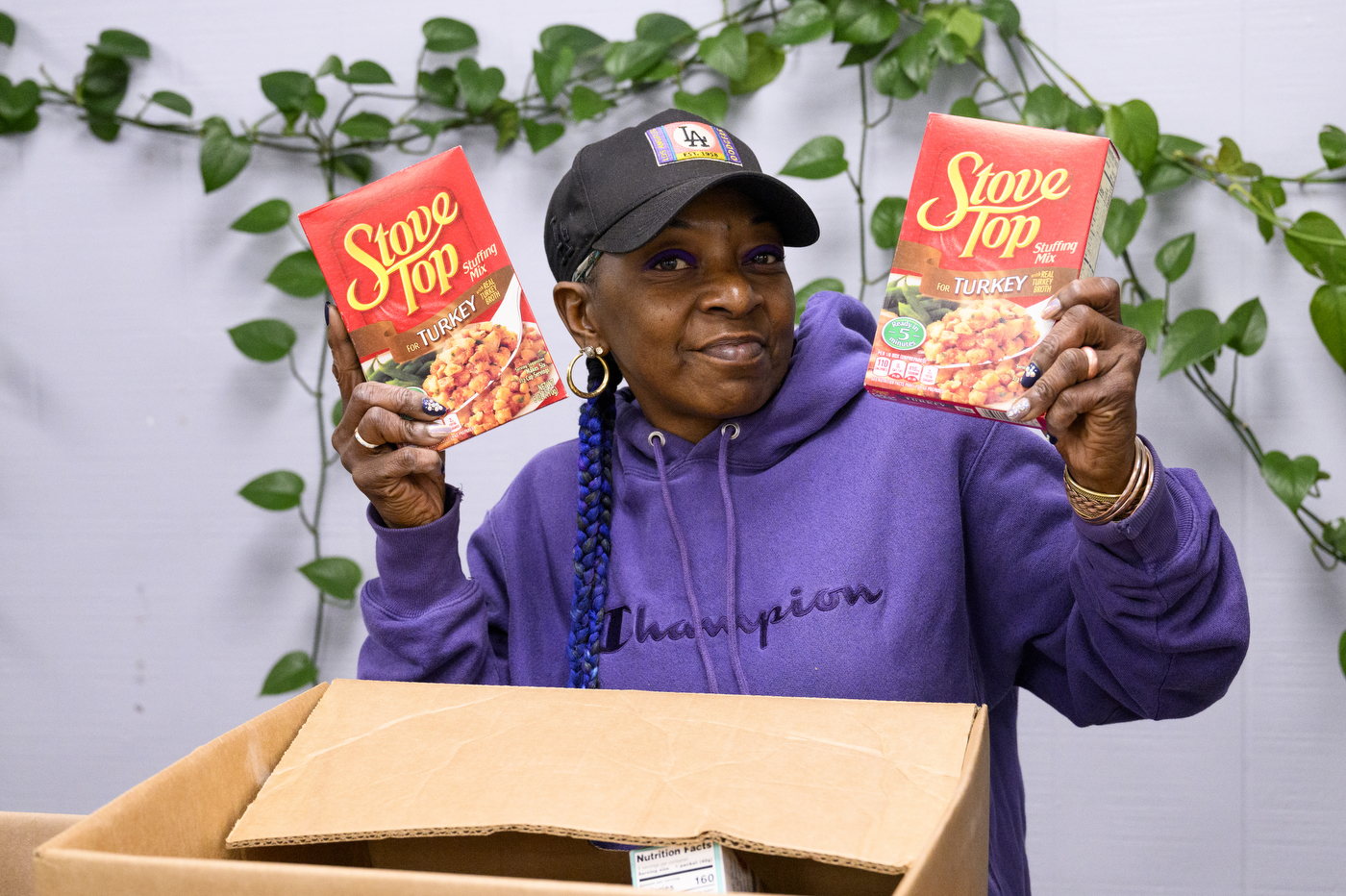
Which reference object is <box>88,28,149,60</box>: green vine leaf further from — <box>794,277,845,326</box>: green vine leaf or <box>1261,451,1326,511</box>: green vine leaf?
<box>1261,451,1326,511</box>: green vine leaf

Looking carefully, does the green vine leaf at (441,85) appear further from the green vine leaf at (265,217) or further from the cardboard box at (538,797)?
the cardboard box at (538,797)

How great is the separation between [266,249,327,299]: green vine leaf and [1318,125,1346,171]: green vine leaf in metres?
1.49

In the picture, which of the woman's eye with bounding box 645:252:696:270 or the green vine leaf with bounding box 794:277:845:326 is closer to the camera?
the woman's eye with bounding box 645:252:696:270

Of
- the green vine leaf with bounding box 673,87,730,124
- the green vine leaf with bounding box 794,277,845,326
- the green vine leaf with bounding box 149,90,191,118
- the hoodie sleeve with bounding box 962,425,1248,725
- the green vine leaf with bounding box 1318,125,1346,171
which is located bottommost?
the hoodie sleeve with bounding box 962,425,1248,725

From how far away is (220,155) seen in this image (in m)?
1.82

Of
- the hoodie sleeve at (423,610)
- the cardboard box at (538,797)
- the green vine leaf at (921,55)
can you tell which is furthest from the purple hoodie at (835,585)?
the green vine leaf at (921,55)

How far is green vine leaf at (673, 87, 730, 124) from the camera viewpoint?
5.56ft

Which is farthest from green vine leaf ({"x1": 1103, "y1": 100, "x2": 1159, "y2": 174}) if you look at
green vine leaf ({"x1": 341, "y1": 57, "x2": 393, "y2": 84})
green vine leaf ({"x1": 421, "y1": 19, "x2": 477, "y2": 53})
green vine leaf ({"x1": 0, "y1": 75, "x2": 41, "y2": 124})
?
green vine leaf ({"x1": 0, "y1": 75, "x2": 41, "y2": 124})

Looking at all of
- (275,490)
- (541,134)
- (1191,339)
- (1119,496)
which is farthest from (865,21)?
(275,490)

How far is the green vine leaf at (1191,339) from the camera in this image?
1517mm

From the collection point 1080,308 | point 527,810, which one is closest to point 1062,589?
point 1080,308

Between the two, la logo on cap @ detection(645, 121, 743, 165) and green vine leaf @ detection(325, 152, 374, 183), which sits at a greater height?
green vine leaf @ detection(325, 152, 374, 183)

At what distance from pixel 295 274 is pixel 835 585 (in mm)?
1211

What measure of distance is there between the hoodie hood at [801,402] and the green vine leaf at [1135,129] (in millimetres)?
659
